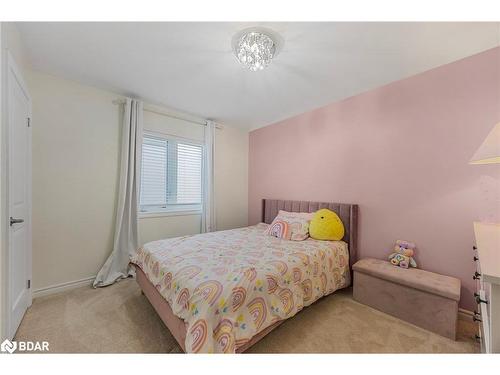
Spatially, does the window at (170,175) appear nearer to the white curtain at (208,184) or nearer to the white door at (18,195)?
the white curtain at (208,184)

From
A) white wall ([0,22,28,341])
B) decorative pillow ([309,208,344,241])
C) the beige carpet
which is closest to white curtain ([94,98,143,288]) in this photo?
the beige carpet

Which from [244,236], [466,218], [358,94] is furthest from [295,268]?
[358,94]

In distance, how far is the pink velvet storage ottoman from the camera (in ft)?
5.10

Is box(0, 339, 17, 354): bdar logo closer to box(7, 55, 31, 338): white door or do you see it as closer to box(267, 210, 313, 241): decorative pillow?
box(7, 55, 31, 338): white door

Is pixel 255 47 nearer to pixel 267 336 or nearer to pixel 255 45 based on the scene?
pixel 255 45

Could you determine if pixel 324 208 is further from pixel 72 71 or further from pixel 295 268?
pixel 72 71

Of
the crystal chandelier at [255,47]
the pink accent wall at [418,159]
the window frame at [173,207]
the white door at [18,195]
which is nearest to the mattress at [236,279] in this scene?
the pink accent wall at [418,159]

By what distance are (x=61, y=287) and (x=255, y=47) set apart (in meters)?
3.15

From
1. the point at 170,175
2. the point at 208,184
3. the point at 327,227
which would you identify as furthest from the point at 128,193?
the point at 327,227

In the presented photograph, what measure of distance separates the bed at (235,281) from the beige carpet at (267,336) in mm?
182

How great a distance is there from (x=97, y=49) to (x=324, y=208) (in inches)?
115

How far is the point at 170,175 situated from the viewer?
126 inches

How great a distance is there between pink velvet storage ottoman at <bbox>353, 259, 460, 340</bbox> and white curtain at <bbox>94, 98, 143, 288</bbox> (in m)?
2.76

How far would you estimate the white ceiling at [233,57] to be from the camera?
1497mm
